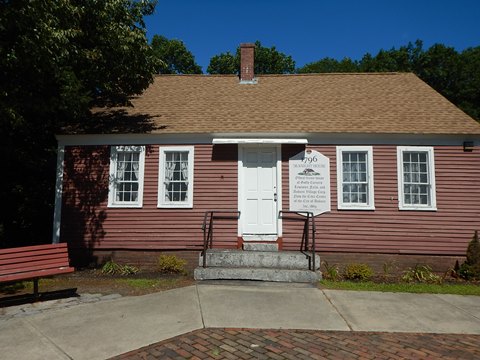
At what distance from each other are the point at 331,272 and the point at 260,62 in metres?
31.0

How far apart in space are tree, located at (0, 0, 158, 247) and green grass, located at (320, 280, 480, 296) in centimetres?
721

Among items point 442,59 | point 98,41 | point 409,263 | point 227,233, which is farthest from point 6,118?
point 442,59

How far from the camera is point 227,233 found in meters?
9.62

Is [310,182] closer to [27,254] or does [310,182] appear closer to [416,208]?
[416,208]

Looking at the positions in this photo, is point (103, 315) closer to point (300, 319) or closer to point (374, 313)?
point (300, 319)

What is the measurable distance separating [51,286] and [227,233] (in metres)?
4.31

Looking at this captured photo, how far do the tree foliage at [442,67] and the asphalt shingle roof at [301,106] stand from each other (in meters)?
19.2

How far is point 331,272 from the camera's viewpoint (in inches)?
348

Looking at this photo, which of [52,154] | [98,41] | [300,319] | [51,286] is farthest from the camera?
[52,154]

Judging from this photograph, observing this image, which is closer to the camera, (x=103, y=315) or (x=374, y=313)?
(x=103, y=315)

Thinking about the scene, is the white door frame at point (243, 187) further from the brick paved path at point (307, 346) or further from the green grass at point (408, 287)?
the brick paved path at point (307, 346)

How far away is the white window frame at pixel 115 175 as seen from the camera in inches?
386

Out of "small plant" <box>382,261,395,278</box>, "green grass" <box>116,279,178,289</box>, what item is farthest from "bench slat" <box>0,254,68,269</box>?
"small plant" <box>382,261,395,278</box>

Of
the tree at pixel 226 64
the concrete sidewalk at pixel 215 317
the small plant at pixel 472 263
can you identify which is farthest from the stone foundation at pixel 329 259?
the tree at pixel 226 64
